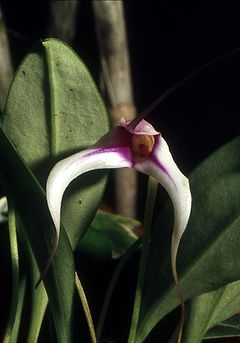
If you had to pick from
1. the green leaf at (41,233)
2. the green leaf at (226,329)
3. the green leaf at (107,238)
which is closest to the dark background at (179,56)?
the green leaf at (107,238)

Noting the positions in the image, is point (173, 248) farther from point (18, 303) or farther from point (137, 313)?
point (18, 303)

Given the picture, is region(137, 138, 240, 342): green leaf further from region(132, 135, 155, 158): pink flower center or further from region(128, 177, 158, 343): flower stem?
region(132, 135, 155, 158): pink flower center

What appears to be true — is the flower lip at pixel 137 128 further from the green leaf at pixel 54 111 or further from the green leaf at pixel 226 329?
the green leaf at pixel 226 329

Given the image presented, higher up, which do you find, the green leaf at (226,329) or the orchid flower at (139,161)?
the orchid flower at (139,161)

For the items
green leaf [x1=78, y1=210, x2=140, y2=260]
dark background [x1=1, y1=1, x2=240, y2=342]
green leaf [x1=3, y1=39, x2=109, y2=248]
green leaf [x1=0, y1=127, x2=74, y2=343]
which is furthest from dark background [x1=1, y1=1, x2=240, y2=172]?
green leaf [x1=0, y1=127, x2=74, y2=343]

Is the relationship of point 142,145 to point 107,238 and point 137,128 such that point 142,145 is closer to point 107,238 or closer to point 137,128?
point 137,128

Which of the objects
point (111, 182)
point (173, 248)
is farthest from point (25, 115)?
point (111, 182)
